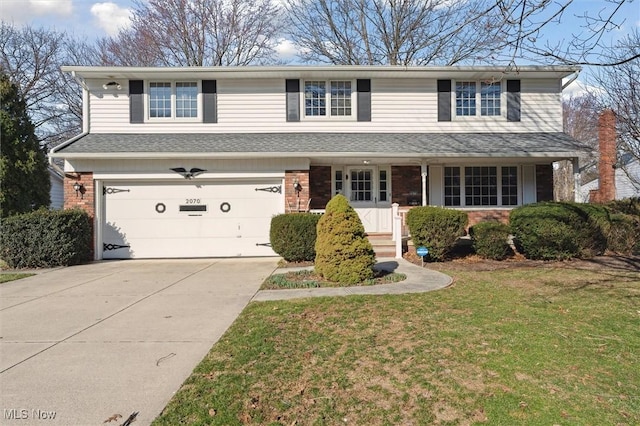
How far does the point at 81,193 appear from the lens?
11383 millimetres

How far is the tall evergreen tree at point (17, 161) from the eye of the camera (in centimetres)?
1236

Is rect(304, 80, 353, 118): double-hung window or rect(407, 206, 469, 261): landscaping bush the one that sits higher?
rect(304, 80, 353, 118): double-hung window

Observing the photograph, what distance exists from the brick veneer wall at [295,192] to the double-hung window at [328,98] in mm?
2383

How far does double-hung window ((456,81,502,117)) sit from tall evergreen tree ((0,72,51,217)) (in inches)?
547

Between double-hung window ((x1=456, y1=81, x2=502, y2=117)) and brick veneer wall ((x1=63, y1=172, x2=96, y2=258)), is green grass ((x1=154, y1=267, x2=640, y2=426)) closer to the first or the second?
brick veneer wall ((x1=63, y1=172, x2=96, y2=258))

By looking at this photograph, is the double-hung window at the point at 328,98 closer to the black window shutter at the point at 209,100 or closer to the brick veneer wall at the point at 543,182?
the black window shutter at the point at 209,100

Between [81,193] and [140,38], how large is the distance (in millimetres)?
16462

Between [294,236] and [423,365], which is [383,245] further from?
[423,365]

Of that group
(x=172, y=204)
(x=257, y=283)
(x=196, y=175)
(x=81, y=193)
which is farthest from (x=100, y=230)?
(x=257, y=283)

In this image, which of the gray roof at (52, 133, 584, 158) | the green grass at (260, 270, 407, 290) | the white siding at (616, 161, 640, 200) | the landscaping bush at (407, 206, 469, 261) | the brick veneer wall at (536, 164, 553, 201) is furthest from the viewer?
the white siding at (616, 161, 640, 200)

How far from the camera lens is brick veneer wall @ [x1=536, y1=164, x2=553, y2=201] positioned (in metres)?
12.9

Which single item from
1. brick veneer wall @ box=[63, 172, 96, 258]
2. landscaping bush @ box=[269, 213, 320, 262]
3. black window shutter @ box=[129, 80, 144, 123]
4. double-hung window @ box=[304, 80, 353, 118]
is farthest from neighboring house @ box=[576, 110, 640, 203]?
brick veneer wall @ box=[63, 172, 96, 258]

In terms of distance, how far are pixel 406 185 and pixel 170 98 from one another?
7.86m

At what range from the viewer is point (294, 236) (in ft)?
32.8
